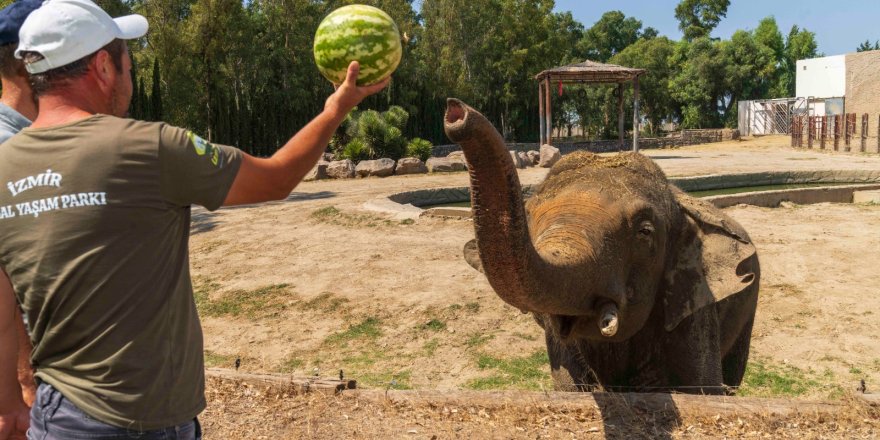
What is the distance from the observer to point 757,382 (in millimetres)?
5848

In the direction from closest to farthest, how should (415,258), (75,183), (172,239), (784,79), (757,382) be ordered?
(75,183) → (172,239) → (757,382) → (415,258) → (784,79)

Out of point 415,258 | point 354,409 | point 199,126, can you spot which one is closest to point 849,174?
point 415,258

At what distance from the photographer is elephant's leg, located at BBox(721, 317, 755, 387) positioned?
207 inches

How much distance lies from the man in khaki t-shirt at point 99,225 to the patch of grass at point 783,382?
15.4 ft

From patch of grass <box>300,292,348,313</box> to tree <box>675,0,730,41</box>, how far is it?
202 feet

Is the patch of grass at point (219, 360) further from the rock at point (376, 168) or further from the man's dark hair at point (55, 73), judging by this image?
the rock at point (376, 168)

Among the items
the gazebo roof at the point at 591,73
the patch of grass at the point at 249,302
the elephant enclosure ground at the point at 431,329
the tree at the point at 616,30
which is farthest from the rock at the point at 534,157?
the tree at the point at 616,30

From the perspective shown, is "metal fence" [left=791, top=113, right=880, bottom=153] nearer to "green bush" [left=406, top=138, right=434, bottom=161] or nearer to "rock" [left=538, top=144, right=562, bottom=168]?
"rock" [left=538, top=144, right=562, bottom=168]

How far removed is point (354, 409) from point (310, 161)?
242cm

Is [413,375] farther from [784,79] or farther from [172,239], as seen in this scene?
[784,79]

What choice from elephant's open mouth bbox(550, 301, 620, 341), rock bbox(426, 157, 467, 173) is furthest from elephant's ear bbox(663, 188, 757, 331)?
rock bbox(426, 157, 467, 173)

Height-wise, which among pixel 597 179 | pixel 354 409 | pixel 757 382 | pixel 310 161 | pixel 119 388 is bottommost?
pixel 757 382

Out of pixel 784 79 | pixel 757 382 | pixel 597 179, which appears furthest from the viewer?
pixel 784 79

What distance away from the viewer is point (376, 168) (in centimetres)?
2327
